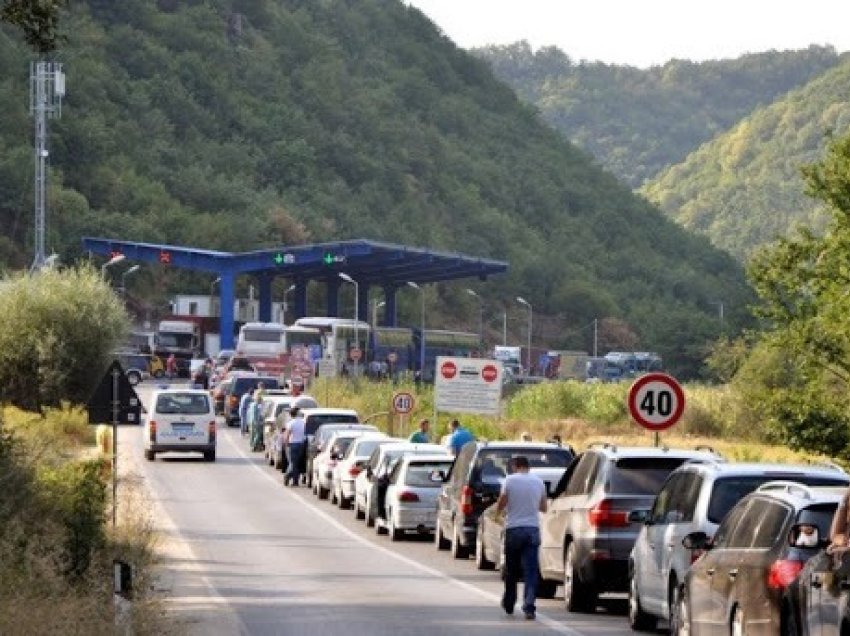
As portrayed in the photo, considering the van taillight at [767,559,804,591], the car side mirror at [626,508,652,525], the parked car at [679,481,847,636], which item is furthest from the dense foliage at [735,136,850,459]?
the van taillight at [767,559,804,591]

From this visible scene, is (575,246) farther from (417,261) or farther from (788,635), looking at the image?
(788,635)

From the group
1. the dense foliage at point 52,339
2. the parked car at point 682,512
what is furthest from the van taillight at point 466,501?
the dense foliage at point 52,339

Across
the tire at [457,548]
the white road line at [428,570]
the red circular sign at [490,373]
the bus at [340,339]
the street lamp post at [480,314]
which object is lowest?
the white road line at [428,570]

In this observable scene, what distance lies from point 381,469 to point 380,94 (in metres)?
148

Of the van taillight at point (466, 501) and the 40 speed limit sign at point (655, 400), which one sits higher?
the 40 speed limit sign at point (655, 400)

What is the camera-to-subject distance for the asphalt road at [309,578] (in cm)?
2306

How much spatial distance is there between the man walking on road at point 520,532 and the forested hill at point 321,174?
345 ft

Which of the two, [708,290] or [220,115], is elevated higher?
[220,115]

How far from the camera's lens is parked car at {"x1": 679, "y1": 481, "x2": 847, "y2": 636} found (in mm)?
15539

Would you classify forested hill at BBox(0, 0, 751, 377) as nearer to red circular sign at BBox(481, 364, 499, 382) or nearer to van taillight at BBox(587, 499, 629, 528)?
red circular sign at BBox(481, 364, 499, 382)

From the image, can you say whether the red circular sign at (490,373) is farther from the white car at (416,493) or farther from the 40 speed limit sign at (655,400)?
the 40 speed limit sign at (655,400)

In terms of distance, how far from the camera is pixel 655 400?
32.5 m

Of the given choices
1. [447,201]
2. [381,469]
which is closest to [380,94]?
[447,201]

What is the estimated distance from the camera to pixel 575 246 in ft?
587
